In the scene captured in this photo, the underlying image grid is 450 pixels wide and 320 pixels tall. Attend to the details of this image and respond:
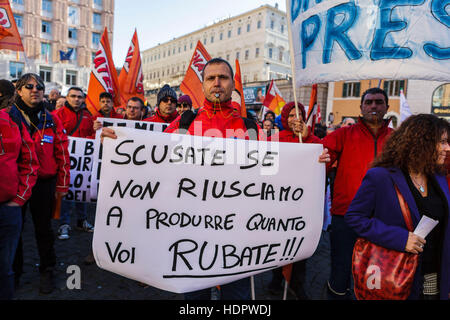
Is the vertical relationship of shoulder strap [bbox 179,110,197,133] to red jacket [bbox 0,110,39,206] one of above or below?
above

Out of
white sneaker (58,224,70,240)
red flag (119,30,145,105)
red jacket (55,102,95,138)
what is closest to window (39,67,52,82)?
red flag (119,30,145,105)

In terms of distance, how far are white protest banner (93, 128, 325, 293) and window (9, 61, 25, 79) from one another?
42090 millimetres

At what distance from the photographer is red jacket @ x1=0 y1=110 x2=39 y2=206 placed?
2.27 meters

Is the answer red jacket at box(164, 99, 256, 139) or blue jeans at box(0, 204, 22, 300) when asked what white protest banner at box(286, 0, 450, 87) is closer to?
red jacket at box(164, 99, 256, 139)

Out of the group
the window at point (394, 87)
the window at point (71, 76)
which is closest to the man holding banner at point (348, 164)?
the window at point (394, 87)

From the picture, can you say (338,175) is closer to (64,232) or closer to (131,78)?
(64,232)

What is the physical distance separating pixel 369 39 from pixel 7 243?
317 centimetres

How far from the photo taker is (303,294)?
3.30 m

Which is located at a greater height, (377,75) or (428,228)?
(377,75)

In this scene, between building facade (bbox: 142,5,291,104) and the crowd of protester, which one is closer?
the crowd of protester

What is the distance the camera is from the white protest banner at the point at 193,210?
75.0 inches
